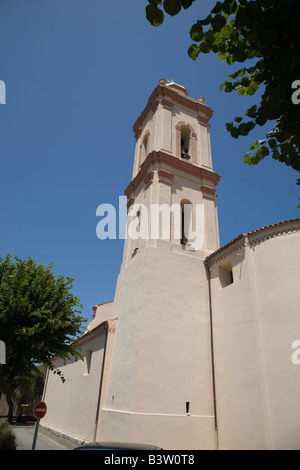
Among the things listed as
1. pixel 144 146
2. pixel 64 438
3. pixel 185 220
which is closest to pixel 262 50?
pixel 185 220

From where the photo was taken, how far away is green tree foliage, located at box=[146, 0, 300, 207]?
3255 mm

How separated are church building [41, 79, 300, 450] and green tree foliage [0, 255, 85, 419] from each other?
108 inches

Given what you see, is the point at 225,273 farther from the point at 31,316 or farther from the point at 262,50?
the point at 262,50

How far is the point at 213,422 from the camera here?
11023mm

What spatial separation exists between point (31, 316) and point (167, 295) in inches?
218

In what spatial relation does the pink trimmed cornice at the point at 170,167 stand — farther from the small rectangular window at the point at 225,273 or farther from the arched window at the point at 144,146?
the small rectangular window at the point at 225,273

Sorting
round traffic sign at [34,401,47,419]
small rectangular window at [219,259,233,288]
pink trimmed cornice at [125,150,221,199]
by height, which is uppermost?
pink trimmed cornice at [125,150,221,199]

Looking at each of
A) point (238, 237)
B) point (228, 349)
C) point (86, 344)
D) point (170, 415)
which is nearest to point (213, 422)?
point (170, 415)

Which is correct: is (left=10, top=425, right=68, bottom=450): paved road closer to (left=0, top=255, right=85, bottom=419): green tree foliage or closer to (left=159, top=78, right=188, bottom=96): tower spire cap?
(left=0, top=255, right=85, bottom=419): green tree foliage

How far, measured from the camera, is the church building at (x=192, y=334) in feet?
31.4

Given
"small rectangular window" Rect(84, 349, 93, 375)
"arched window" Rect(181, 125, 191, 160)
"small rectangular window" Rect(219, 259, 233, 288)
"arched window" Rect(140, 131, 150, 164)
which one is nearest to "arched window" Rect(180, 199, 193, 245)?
"small rectangular window" Rect(219, 259, 233, 288)

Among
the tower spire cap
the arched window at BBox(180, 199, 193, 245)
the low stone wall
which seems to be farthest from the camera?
the tower spire cap

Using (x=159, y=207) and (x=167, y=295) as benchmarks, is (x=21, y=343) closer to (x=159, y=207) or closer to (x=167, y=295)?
(x=167, y=295)

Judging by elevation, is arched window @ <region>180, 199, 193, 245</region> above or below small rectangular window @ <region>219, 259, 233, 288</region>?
above
